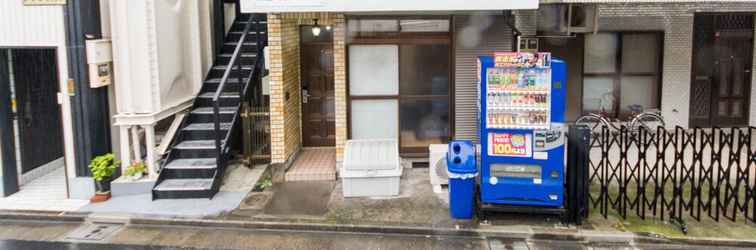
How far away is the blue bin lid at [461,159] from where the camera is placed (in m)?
8.84

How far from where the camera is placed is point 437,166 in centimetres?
1038

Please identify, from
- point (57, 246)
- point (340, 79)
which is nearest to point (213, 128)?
point (340, 79)

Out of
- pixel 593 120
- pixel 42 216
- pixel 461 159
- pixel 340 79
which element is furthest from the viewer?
pixel 593 120

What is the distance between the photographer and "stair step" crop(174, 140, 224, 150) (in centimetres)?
1083

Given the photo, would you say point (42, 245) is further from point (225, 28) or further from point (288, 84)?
point (225, 28)

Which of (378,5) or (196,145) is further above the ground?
(378,5)

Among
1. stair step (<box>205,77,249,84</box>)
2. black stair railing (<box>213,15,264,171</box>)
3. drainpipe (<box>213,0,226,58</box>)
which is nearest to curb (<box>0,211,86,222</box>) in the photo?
black stair railing (<box>213,15,264,171</box>)

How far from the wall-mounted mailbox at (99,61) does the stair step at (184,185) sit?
5.68ft

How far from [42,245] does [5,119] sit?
2.84 meters

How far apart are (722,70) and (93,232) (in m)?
12.2

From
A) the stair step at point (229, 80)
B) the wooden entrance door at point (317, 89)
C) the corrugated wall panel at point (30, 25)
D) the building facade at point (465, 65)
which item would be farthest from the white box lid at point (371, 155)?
the corrugated wall panel at point (30, 25)

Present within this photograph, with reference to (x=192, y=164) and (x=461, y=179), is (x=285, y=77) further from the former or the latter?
(x=461, y=179)

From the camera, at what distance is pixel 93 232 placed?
29.4 feet

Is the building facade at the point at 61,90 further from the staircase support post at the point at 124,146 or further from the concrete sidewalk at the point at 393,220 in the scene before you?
the concrete sidewalk at the point at 393,220
